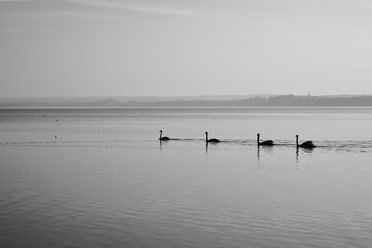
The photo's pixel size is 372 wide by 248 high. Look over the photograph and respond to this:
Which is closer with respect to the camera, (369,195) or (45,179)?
(369,195)

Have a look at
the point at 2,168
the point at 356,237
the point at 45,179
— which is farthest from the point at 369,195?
the point at 2,168

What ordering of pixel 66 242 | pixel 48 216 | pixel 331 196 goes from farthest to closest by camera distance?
pixel 331 196 < pixel 48 216 < pixel 66 242

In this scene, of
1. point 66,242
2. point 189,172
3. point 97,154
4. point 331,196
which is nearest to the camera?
point 66,242

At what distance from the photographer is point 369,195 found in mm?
32500

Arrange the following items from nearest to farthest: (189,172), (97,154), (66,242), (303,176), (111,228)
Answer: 1. (66,242)
2. (111,228)
3. (303,176)
4. (189,172)
5. (97,154)

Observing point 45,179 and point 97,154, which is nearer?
point 45,179

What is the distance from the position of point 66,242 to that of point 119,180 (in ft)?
59.8

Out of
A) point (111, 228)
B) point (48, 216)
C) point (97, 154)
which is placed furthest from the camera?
point (97, 154)

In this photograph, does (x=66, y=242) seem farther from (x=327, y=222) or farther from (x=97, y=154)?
(x=97, y=154)

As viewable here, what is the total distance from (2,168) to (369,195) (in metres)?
34.4

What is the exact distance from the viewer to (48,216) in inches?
1036

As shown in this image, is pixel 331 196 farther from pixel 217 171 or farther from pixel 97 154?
pixel 97 154

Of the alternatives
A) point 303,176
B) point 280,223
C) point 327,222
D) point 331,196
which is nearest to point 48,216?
point 280,223

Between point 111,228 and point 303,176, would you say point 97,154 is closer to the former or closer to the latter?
point 303,176
